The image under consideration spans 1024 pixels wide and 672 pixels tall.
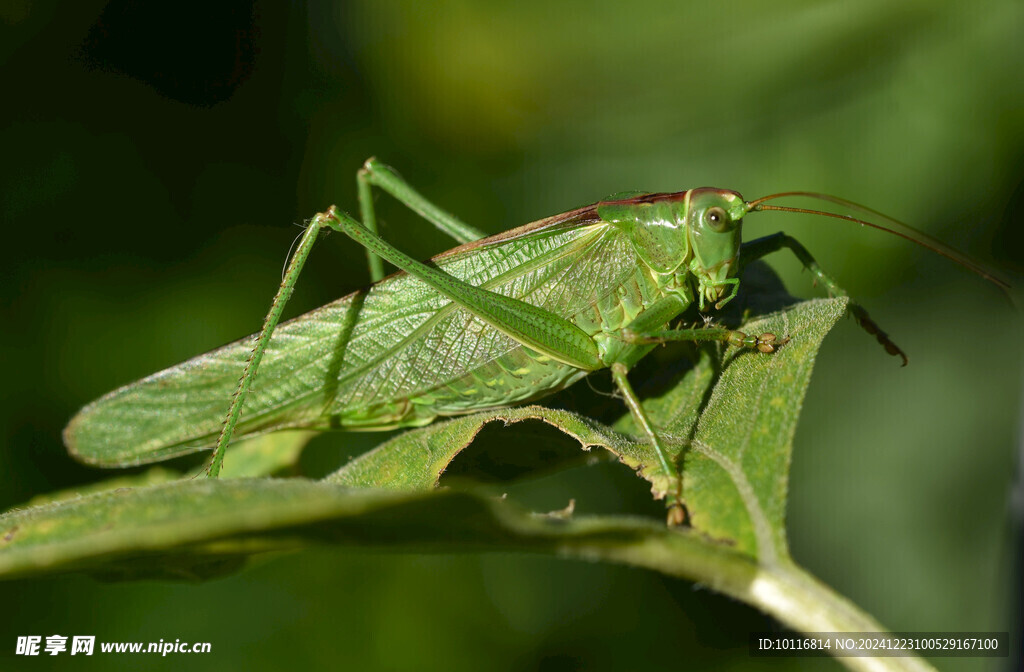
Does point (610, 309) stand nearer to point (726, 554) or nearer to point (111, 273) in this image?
point (726, 554)

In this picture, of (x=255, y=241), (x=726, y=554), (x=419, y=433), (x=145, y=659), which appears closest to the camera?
(x=726, y=554)

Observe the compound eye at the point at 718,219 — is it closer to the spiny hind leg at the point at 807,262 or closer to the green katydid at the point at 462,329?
the green katydid at the point at 462,329

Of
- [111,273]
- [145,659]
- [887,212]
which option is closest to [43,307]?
[111,273]

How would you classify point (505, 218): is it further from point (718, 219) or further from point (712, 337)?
point (712, 337)

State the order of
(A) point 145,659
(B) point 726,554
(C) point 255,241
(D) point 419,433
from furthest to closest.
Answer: (C) point 255,241, (A) point 145,659, (D) point 419,433, (B) point 726,554

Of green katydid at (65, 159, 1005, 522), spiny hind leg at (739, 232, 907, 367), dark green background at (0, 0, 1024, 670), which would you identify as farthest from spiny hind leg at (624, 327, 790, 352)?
dark green background at (0, 0, 1024, 670)

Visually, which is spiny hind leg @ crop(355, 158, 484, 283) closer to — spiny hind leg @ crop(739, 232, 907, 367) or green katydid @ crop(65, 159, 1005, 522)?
green katydid @ crop(65, 159, 1005, 522)
